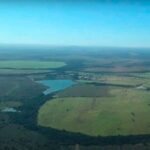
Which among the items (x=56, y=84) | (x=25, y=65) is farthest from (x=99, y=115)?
(x=25, y=65)

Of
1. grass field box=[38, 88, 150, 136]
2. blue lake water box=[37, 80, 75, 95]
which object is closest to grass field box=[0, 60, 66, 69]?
blue lake water box=[37, 80, 75, 95]

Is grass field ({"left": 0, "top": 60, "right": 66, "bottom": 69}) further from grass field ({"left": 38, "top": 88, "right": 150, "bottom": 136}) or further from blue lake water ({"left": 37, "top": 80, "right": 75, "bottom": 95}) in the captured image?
grass field ({"left": 38, "top": 88, "right": 150, "bottom": 136})

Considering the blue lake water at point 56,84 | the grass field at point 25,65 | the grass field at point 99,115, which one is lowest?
the grass field at point 25,65

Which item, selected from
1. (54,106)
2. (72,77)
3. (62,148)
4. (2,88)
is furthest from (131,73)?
(62,148)

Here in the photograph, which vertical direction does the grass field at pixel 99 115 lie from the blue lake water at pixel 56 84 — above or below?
above

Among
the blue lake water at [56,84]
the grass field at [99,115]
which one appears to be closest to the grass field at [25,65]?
the blue lake water at [56,84]

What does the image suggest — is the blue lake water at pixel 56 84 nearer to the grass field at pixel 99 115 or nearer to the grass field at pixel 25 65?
the grass field at pixel 99 115

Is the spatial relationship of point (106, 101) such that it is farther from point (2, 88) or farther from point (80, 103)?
point (2, 88)
